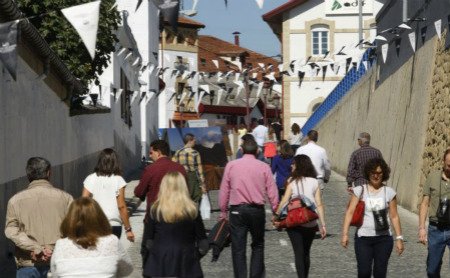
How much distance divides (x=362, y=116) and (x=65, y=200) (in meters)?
29.0

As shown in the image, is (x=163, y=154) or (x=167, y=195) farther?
(x=163, y=154)

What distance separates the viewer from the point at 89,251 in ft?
24.7

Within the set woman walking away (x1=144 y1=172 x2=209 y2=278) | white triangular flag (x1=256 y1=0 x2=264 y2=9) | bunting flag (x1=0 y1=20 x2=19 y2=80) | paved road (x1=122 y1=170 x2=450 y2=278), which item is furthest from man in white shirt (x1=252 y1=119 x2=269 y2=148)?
woman walking away (x1=144 y1=172 x2=209 y2=278)

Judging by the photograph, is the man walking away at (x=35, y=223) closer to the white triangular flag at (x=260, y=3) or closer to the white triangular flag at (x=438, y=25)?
the white triangular flag at (x=260, y=3)

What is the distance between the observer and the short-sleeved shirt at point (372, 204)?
432 inches

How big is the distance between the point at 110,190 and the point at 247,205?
1.61 meters

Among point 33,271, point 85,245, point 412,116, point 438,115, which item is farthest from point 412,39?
point 85,245

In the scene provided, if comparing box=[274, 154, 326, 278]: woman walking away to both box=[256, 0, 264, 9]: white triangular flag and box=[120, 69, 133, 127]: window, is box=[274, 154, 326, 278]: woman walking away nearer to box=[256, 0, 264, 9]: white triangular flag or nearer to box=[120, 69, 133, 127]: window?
box=[256, 0, 264, 9]: white triangular flag

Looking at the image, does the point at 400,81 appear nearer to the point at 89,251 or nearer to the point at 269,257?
the point at 269,257

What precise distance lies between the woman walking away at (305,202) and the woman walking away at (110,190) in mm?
1815

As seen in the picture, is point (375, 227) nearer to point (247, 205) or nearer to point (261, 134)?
point (247, 205)

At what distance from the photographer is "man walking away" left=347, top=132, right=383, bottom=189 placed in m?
18.9

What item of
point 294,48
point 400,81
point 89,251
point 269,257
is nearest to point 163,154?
point 269,257

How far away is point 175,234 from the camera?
971cm
